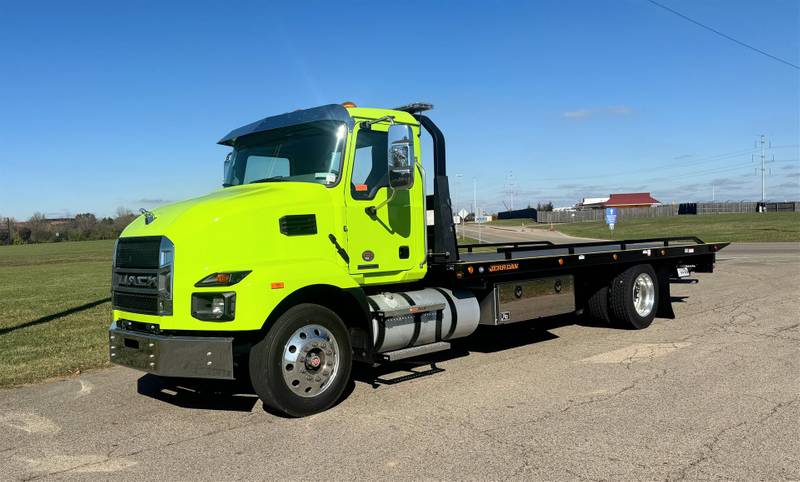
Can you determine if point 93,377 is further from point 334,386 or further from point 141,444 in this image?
point 334,386

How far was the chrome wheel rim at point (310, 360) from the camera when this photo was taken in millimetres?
5629

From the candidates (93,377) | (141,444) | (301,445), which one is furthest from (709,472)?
(93,377)

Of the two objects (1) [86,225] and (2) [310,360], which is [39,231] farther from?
(2) [310,360]

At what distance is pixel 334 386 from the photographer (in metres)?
5.89

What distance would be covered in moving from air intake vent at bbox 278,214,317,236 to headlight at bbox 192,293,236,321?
2.84ft

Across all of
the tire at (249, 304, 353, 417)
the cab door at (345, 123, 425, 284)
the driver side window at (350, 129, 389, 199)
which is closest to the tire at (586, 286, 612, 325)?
the cab door at (345, 123, 425, 284)

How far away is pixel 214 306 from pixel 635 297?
696 centimetres

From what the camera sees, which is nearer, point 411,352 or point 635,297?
point 411,352

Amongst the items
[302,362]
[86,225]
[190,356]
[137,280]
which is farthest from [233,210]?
[86,225]

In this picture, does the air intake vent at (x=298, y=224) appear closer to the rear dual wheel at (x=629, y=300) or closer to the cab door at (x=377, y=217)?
the cab door at (x=377, y=217)

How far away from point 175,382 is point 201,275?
2.40 m

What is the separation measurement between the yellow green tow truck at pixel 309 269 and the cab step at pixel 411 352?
0.02 metres

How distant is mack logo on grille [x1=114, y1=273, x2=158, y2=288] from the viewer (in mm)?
5578

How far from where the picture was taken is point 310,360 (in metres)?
5.73
